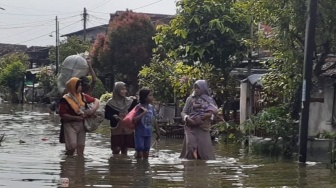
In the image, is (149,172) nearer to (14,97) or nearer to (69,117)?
(69,117)

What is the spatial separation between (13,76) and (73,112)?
52.8m

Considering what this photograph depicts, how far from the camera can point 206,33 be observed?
20.2 metres

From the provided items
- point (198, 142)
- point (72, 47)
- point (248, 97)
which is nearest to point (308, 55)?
point (198, 142)

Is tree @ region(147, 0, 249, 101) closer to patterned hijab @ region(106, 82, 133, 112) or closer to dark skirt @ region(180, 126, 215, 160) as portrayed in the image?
patterned hijab @ region(106, 82, 133, 112)

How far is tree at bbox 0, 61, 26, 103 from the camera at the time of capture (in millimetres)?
63188

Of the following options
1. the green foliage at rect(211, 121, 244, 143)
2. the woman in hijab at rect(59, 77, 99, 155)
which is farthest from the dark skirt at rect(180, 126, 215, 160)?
the green foliage at rect(211, 121, 244, 143)

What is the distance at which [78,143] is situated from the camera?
12.2 metres

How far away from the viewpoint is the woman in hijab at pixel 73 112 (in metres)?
11.9

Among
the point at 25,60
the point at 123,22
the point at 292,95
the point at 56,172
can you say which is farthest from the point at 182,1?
the point at 25,60

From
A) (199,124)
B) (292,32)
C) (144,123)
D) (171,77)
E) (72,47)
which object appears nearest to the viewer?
(144,123)

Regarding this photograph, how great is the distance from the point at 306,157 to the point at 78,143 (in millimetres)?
4105

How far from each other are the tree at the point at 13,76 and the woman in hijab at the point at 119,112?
5164 cm

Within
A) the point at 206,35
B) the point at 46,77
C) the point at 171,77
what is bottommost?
the point at 171,77

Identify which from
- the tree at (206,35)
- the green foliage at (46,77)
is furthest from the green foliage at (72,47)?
the tree at (206,35)
